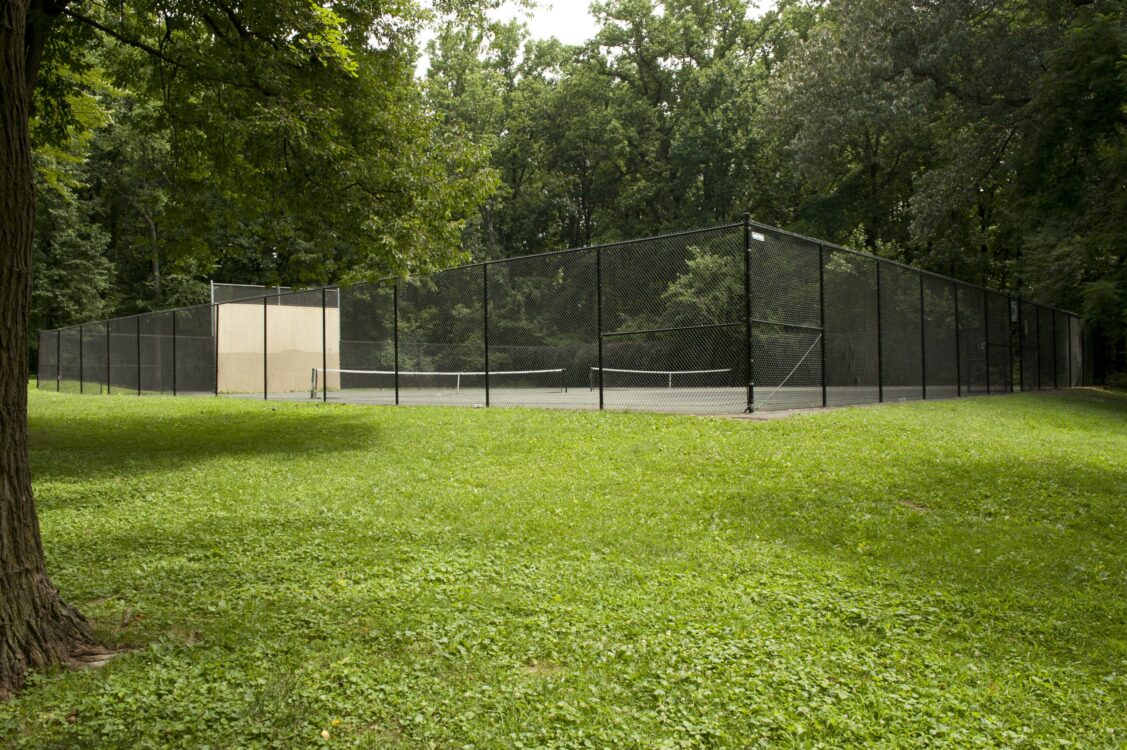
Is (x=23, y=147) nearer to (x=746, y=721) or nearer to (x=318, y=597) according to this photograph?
(x=318, y=597)

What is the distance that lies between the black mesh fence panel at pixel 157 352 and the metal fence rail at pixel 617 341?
5 centimetres

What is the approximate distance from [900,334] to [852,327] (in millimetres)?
1894

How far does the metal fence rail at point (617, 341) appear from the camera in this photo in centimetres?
1275

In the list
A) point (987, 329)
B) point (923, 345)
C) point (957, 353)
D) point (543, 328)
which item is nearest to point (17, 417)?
point (923, 345)

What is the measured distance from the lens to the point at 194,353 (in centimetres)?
2167

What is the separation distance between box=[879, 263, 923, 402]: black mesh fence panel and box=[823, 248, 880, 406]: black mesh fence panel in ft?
0.71

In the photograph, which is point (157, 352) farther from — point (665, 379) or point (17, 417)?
point (17, 417)

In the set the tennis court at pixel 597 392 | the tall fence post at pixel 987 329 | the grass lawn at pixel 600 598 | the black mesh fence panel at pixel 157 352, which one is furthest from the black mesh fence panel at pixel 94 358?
the tall fence post at pixel 987 329

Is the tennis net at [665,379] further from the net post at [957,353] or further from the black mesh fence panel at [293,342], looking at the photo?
the black mesh fence panel at [293,342]

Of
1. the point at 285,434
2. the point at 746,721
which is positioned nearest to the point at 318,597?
the point at 746,721

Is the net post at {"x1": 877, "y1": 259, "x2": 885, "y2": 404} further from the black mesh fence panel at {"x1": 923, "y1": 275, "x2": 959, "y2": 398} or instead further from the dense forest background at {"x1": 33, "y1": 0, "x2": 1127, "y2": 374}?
the dense forest background at {"x1": 33, "y1": 0, "x2": 1127, "y2": 374}

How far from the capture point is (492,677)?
9.28 ft

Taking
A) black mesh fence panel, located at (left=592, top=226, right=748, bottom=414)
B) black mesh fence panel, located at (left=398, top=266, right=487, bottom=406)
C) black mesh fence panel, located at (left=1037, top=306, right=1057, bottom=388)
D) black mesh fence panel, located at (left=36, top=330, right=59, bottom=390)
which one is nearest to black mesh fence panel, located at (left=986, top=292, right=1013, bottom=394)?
black mesh fence panel, located at (left=1037, top=306, right=1057, bottom=388)

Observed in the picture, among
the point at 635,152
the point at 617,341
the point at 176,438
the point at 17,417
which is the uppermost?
the point at 635,152
